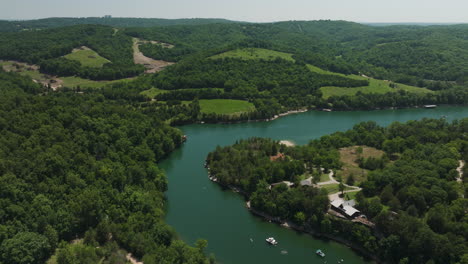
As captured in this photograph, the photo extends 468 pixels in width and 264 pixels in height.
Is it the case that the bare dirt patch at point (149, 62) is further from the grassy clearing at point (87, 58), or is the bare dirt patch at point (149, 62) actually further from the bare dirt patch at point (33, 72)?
the bare dirt patch at point (33, 72)

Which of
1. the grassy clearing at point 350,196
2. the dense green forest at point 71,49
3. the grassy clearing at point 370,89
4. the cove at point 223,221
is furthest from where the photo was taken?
the dense green forest at point 71,49

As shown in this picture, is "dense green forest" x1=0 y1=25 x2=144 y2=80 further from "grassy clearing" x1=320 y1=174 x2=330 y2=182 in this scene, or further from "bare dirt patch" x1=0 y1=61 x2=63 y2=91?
"grassy clearing" x1=320 y1=174 x2=330 y2=182

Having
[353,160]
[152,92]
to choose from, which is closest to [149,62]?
[152,92]

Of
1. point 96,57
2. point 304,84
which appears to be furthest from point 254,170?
point 96,57

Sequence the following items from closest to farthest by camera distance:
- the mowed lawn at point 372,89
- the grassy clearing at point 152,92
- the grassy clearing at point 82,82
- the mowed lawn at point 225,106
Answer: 1. the mowed lawn at point 225,106
2. the grassy clearing at point 152,92
3. the mowed lawn at point 372,89
4. the grassy clearing at point 82,82

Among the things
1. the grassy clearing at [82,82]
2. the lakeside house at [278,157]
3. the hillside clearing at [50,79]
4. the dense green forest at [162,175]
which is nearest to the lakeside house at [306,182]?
the dense green forest at [162,175]

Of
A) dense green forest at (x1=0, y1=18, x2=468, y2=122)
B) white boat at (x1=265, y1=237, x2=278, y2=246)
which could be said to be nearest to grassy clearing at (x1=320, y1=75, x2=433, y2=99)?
dense green forest at (x1=0, y1=18, x2=468, y2=122)

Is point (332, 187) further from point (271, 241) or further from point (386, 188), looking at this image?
point (271, 241)
